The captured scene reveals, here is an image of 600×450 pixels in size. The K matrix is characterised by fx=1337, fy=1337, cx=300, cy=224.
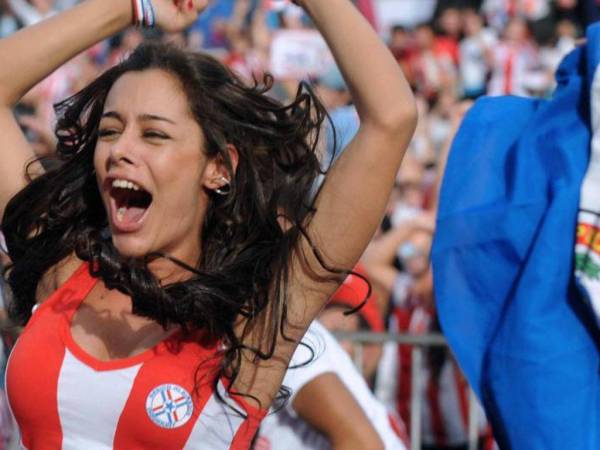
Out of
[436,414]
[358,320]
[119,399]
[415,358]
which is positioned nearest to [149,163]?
[119,399]

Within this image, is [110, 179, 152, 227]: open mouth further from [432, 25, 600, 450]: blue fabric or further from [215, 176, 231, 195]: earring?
[432, 25, 600, 450]: blue fabric

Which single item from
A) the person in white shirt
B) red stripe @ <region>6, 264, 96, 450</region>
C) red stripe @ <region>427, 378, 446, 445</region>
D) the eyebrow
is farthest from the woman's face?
red stripe @ <region>427, 378, 446, 445</region>

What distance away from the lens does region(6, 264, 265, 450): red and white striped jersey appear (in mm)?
2818

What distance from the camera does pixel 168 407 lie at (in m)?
2.82

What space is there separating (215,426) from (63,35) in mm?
948

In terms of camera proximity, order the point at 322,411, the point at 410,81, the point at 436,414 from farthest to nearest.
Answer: the point at 410,81 → the point at 436,414 → the point at 322,411

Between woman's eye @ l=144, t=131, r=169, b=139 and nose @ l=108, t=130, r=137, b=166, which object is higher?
nose @ l=108, t=130, r=137, b=166

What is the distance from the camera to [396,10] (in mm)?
12188

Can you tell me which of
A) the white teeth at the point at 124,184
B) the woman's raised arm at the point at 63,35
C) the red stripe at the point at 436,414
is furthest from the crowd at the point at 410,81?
the white teeth at the point at 124,184

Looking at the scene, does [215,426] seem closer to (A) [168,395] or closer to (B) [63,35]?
(A) [168,395]

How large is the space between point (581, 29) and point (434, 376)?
17.0ft

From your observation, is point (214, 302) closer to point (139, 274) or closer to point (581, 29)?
point (139, 274)

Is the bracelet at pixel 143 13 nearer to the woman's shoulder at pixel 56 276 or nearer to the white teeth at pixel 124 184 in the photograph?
the white teeth at pixel 124 184

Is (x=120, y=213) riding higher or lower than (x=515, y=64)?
higher
